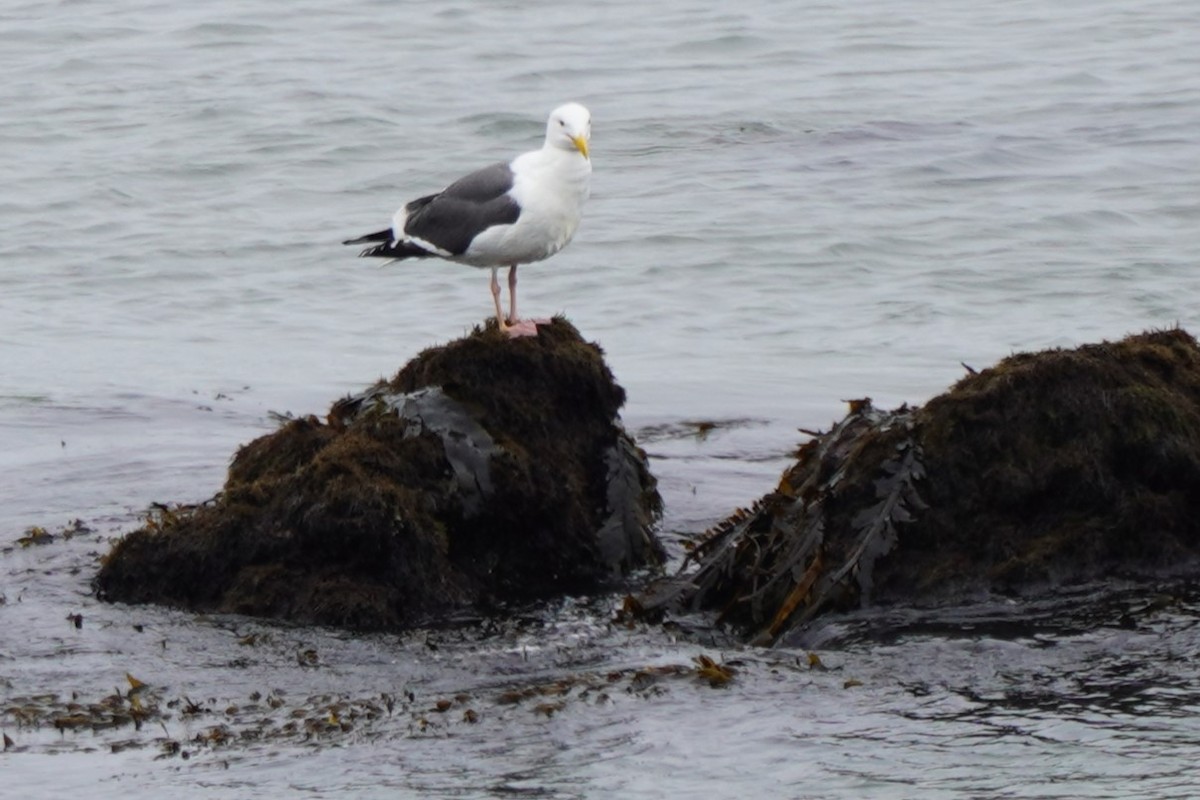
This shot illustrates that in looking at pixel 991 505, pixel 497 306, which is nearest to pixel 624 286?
pixel 497 306

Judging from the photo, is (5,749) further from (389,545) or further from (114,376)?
(114,376)

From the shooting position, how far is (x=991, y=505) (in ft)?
20.1

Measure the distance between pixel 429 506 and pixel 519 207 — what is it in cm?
182

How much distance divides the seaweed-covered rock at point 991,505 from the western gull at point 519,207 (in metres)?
2.00

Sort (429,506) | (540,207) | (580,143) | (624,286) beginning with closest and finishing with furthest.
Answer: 1. (429,506)
2. (540,207)
3. (580,143)
4. (624,286)

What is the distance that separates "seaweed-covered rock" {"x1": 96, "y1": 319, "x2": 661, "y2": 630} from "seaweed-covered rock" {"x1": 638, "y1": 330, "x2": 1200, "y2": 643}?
57cm

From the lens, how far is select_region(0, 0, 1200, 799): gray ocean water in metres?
4.99

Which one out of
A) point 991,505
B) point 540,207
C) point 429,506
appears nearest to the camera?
point 991,505

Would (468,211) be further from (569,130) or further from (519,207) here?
(569,130)

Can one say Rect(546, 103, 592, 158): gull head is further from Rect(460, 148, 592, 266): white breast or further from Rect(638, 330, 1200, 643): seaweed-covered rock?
Rect(638, 330, 1200, 643): seaweed-covered rock

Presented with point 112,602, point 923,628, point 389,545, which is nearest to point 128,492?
point 112,602

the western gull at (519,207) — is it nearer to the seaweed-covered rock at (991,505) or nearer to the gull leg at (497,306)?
the gull leg at (497,306)

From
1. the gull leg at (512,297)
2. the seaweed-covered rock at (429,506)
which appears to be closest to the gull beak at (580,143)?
the gull leg at (512,297)

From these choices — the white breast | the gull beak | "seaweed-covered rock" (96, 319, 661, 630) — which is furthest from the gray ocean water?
the gull beak
